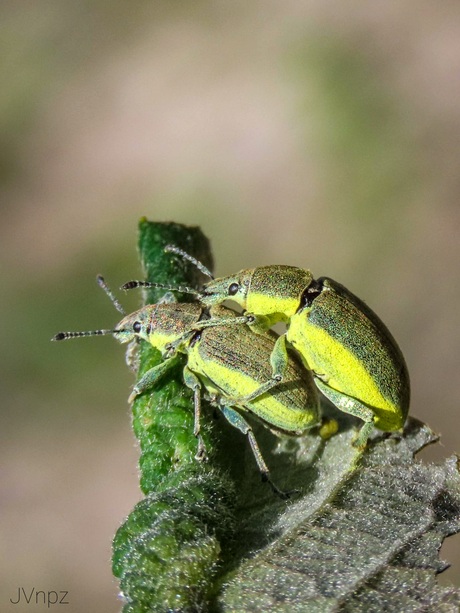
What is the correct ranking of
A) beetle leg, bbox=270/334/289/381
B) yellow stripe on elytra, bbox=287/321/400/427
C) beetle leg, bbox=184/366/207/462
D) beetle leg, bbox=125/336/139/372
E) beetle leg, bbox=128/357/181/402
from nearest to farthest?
beetle leg, bbox=184/366/207/462 → beetle leg, bbox=128/357/181/402 → beetle leg, bbox=270/334/289/381 → yellow stripe on elytra, bbox=287/321/400/427 → beetle leg, bbox=125/336/139/372

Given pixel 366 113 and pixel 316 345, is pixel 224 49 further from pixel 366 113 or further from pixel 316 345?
pixel 316 345

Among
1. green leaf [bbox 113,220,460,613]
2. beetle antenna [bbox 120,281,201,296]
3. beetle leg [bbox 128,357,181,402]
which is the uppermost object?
beetle antenna [bbox 120,281,201,296]

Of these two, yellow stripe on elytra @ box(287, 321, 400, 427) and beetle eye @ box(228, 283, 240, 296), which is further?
beetle eye @ box(228, 283, 240, 296)

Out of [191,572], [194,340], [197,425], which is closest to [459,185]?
[194,340]

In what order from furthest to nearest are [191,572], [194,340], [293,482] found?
[194,340] → [293,482] → [191,572]

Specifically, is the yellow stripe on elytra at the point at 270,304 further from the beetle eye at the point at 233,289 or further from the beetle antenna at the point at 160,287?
the beetle antenna at the point at 160,287

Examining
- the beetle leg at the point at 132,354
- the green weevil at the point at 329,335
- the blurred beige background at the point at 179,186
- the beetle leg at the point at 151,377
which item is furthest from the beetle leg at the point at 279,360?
Result: the blurred beige background at the point at 179,186

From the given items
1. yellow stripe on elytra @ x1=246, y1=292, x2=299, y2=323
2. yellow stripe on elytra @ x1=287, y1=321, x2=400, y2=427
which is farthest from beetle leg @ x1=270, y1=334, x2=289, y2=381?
yellow stripe on elytra @ x1=246, y1=292, x2=299, y2=323

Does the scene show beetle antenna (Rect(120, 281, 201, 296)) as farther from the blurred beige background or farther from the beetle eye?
the blurred beige background
